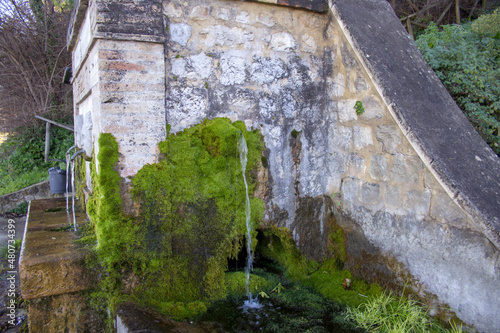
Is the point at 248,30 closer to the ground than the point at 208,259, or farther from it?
farther from it

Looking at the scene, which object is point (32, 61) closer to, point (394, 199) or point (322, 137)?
point (322, 137)

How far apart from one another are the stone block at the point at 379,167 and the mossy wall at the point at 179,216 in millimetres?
1011

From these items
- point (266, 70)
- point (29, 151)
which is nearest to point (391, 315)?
point (266, 70)

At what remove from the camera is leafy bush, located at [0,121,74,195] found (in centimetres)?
900

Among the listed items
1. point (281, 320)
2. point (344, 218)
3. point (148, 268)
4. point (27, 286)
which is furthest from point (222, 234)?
point (27, 286)

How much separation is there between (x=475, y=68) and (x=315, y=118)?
6.05 feet

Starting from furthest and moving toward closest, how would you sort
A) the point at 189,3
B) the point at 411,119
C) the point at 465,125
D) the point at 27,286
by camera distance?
1. the point at 189,3
2. the point at 465,125
3. the point at 411,119
4. the point at 27,286

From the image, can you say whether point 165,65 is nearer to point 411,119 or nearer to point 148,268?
point 148,268

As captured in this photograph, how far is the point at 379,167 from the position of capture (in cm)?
279

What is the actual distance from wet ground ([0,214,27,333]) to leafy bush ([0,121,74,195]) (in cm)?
304

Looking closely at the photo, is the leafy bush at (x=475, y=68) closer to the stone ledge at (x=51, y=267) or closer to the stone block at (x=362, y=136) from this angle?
the stone block at (x=362, y=136)

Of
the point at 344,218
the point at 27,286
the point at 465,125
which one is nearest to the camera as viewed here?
the point at 27,286

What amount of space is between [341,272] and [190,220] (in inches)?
60.5

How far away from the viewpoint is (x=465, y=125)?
2.60 metres
